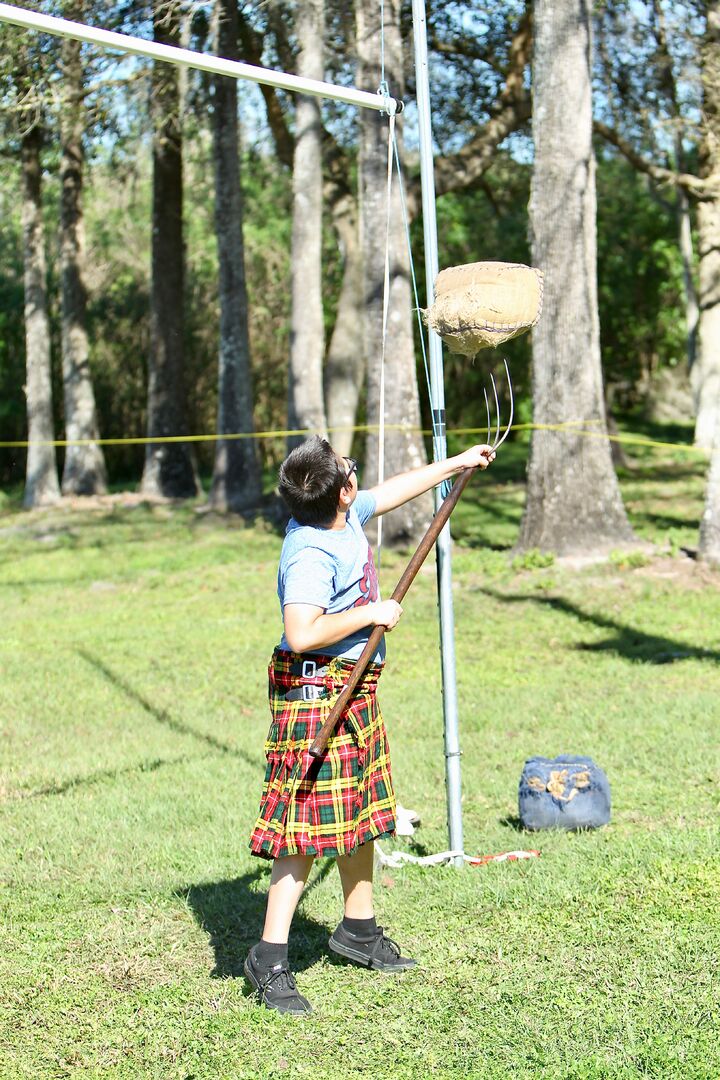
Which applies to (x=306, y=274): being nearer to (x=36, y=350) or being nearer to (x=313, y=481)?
(x=36, y=350)

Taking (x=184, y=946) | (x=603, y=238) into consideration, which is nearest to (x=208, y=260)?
(x=603, y=238)

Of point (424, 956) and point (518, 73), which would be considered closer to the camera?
point (424, 956)

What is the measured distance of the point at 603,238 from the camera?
86.5 ft

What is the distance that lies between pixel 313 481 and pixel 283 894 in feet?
4.16

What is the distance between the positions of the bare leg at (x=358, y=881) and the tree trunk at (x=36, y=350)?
50.3 ft

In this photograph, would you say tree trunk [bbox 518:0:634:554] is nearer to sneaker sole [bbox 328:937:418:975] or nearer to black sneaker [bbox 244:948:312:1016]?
sneaker sole [bbox 328:937:418:975]

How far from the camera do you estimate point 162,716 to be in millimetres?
7801

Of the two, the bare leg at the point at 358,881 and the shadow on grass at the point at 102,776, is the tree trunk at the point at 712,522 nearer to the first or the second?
the shadow on grass at the point at 102,776

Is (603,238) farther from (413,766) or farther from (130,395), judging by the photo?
(413,766)

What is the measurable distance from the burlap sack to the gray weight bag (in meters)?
1.96

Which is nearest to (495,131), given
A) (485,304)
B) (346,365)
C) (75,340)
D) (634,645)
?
(346,365)

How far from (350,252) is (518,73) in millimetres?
3308

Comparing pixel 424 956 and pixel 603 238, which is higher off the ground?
pixel 603 238

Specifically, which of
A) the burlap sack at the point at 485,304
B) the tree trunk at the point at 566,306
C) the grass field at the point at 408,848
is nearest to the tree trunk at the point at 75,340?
the grass field at the point at 408,848
